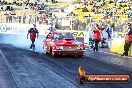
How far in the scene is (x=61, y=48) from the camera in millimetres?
17969

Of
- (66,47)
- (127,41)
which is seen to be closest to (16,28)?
(127,41)

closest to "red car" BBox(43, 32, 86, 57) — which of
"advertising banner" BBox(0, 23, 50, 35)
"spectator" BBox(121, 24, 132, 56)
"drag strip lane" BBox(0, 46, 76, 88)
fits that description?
"spectator" BBox(121, 24, 132, 56)

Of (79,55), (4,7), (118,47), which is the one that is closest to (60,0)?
(4,7)

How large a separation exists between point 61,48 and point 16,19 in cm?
2122

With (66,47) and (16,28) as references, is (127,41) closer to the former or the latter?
(66,47)

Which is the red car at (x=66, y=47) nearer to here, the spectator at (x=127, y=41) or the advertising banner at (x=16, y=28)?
the spectator at (x=127, y=41)

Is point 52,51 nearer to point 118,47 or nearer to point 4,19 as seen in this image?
point 118,47

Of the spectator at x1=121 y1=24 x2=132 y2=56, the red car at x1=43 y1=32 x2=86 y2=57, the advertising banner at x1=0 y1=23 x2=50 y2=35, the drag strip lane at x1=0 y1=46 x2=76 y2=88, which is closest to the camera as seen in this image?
the drag strip lane at x1=0 y1=46 x2=76 y2=88

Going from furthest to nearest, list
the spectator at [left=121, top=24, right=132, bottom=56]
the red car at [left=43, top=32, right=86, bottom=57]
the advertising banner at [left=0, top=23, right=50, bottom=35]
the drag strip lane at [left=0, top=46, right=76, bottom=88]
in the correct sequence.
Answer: the advertising banner at [left=0, top=23, right=50, bottom=35] → the spectator at [left=121, top=24, right=132, bottom=56] → the red car at [left=43, top=32, right=86, bottom=57] → the drag strip lane at [left=0, top=46, right=76, bottom=88]

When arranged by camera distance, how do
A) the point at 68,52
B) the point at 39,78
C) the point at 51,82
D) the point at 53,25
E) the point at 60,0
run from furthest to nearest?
the point at 60,0, the point at 53,25, the point at 68,52, the point at 39,78, the point at 51,82

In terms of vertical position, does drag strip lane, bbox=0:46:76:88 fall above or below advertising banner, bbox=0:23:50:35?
below

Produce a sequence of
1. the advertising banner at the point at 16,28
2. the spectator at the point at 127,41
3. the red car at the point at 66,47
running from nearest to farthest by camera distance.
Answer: the red car at the point at 66,47
the spectator at the point at 127,41
the advertising banner at the point at 16,28

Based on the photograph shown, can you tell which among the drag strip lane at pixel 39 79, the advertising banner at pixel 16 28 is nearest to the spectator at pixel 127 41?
the drag strip lane at pixel 39 79

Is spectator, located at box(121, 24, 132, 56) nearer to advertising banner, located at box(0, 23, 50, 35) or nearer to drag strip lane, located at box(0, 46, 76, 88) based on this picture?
drag strip lane, located at box(0, 46, 76, 88)
